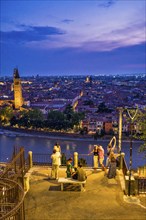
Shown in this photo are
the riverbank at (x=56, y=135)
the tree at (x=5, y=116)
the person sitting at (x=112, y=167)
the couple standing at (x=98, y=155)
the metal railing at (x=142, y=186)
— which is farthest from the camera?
the tree at (x=5, y=116)

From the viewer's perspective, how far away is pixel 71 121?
64500mm

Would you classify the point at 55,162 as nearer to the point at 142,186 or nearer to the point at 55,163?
the point at 55,163

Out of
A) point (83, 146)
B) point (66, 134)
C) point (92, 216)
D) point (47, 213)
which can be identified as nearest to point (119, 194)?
point (92, 216)

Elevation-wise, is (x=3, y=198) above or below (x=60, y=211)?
above

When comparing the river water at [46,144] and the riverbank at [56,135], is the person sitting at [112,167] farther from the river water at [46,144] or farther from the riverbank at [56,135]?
the riverbank at [56,135]

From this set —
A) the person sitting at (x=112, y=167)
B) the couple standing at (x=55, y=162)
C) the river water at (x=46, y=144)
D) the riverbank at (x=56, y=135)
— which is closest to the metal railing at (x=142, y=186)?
the person sitting at (x=112, y=167)

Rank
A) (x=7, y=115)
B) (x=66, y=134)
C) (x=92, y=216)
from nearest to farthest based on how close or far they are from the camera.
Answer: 1. (x=92, y=216)
2. (x=66, y=134)
3. (x=7, y=115)

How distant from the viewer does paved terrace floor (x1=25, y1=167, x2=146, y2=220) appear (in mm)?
7109

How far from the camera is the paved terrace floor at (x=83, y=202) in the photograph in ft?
23.3

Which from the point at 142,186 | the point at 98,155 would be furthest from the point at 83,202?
the point at 98,155

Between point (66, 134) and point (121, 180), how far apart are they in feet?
156

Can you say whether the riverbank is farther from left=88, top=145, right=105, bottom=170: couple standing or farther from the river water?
left=88, top=145, right=105, bottom=170: couple standing

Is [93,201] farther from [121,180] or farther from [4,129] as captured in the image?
[4,129]

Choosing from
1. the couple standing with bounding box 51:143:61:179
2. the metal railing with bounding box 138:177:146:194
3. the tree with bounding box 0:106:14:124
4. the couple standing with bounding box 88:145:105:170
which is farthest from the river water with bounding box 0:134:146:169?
the metal railing with bounding box 138:177:146:194
